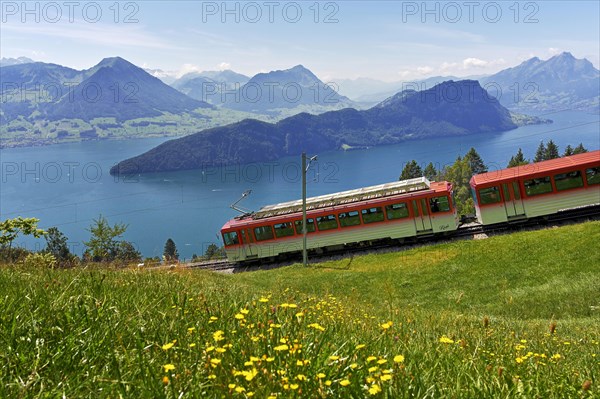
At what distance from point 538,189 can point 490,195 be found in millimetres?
2546

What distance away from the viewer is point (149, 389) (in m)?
2.64

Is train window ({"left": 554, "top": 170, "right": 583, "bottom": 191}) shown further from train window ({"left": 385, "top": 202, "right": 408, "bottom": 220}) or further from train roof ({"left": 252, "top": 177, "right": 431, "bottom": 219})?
train window ({"left": 385, "top": 202, "right": 408, "bottom": 220})

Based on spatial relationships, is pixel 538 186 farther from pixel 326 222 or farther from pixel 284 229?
pixel 284 229

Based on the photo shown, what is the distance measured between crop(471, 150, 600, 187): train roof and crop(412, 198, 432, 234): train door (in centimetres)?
324

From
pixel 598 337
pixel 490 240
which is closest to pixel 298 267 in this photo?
pixel 490 240

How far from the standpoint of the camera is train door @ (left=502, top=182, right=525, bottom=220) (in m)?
24.7

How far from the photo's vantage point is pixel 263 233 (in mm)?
31562

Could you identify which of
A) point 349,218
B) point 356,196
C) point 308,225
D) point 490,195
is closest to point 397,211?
point 356,196

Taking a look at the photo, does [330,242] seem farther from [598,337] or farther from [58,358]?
[58,358]

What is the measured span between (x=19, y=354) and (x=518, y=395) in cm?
370

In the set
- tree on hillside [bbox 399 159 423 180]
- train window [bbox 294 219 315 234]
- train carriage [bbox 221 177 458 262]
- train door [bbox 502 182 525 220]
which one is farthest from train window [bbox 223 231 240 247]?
tree on hillside [bbox 399 159 423 180]

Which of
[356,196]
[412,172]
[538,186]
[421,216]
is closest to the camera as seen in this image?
[538,186]

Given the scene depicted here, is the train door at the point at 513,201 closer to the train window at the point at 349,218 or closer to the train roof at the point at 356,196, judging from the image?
the train roof at the point at 356,196

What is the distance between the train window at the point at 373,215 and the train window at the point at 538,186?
8708 millimetres
